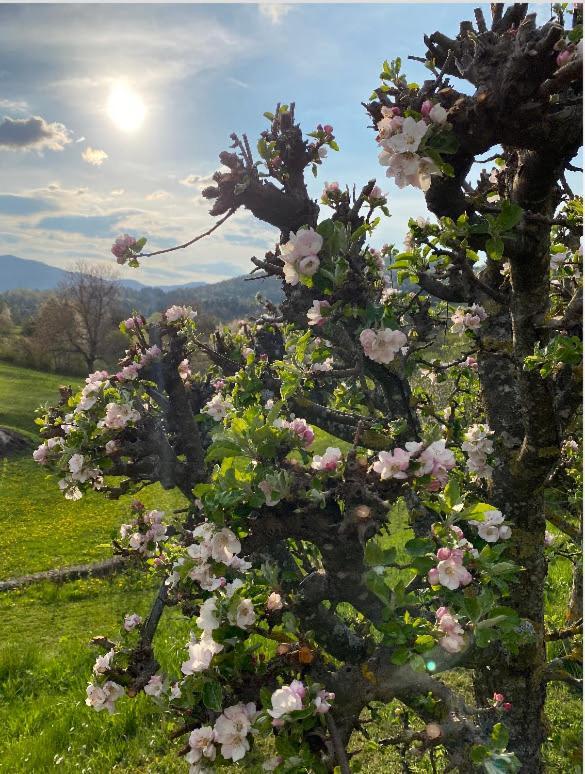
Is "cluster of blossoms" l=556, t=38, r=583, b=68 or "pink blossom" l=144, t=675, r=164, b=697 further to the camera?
"pink blossom" l=144, t=675, r=164, b=697

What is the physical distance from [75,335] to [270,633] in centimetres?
5414

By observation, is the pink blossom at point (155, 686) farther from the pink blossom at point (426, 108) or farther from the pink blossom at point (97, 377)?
the pink blossom at point (426, 108)

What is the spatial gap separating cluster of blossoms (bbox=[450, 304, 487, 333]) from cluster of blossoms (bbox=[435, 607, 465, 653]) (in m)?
2.27

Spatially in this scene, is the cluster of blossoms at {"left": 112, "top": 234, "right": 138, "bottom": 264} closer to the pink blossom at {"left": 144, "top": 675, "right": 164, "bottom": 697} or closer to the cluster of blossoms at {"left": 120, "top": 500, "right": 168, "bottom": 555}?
the cluster of blossoms at {"left": 120, "top": 500, "right": 168, "bottom": 555}

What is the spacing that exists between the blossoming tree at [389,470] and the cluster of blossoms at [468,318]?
0.02 m

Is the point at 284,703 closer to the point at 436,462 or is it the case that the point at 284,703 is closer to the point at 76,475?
the point at 436,462

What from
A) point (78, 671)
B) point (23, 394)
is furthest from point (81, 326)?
point (78, 671)

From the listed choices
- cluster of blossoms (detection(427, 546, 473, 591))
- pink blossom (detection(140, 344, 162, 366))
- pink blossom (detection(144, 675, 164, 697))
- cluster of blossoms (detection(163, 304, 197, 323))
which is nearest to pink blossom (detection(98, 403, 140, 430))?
pink blossom (detection(140, 344, 162, 366))

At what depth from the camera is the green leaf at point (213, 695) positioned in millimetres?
2031

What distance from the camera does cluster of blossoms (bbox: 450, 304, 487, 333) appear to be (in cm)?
397

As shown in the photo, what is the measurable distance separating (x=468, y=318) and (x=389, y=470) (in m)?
2.15

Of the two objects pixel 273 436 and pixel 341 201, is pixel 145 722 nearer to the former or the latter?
pixel 273 436

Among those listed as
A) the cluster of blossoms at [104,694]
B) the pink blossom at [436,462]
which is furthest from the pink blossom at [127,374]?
the pink blossom at [436,462]

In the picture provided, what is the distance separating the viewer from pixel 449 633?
2.23 metres
